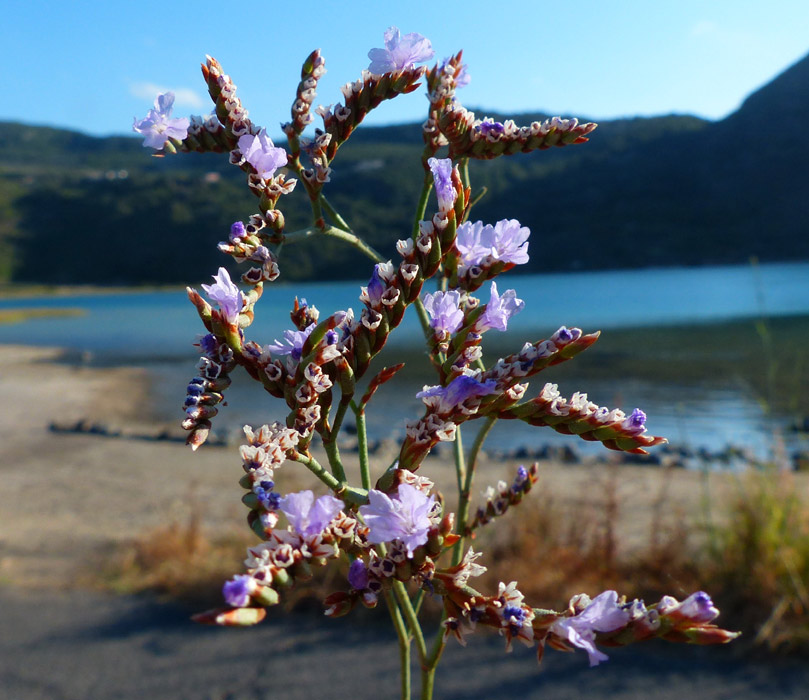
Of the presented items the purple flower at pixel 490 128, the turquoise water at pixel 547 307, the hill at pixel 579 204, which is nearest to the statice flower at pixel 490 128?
the purple flower at pixel 490 128

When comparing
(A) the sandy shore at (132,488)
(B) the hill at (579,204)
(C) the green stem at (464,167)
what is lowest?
(A) the sandy shore at (132,488)

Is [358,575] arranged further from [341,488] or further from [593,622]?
[593,622]

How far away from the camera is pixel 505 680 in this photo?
505 cm

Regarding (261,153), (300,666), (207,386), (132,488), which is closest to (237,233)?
(261,153)

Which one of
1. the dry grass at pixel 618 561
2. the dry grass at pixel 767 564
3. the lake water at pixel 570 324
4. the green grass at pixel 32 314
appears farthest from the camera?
the green grass at pixel 32 314

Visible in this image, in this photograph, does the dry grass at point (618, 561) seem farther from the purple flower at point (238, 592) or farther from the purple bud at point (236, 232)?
the purple flower at point (238, 592)

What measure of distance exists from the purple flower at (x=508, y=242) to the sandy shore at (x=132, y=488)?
18.0ft

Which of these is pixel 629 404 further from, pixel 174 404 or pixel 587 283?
pixel 587 283

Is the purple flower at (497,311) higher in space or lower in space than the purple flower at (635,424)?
higher

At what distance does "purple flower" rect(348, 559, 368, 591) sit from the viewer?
A: 0.87 meters

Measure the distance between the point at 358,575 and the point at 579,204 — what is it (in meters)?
92.7

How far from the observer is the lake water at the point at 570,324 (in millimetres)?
16859

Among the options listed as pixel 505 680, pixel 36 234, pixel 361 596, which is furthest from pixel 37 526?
pixel 36 234

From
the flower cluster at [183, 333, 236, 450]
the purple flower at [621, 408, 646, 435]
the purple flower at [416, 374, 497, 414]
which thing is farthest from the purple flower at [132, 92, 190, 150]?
the purple flower at [621, 408, 646, 435]
